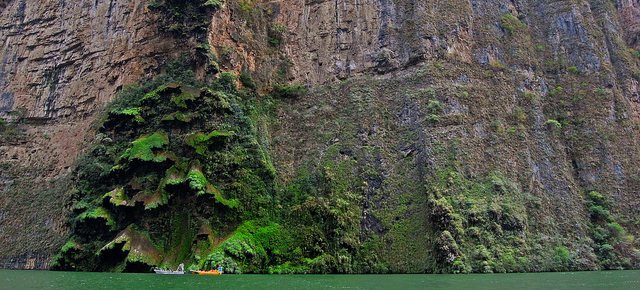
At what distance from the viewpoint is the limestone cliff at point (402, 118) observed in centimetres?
4272

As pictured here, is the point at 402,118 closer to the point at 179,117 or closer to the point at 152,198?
the point at 179,117

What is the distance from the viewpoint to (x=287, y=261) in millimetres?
40750

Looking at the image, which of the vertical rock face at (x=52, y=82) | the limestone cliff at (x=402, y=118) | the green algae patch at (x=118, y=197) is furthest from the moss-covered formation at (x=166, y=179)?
the vertical rock face at (x=52, y=82)

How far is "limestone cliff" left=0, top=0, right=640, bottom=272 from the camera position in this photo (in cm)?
4272

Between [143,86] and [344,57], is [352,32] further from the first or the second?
[143,86]

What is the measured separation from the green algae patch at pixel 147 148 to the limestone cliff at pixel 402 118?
8.08 m

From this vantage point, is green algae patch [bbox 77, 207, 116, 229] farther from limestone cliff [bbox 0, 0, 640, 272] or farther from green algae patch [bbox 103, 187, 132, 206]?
limestone cliff [bbox 0, 0, 640, 272]

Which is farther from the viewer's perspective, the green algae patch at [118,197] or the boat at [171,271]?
the green algae patch at [118,197]

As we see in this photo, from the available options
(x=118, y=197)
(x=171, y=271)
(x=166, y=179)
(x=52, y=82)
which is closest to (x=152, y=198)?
(x=166, y=179)

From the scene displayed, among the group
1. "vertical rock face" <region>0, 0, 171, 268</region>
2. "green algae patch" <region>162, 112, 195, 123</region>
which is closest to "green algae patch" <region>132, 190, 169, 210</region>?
"green algae patch" <region>162, 112, 195, 123</region>

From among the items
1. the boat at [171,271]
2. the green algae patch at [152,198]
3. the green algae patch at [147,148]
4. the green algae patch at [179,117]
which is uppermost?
the green algae patch at [179,117]

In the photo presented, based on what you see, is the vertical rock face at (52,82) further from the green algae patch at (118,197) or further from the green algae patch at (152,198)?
the green algae patch at (152,198)

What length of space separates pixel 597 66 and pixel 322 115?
87.5ft

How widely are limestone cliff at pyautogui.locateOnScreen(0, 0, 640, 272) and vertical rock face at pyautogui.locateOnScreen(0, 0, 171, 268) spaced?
152 millimetres
